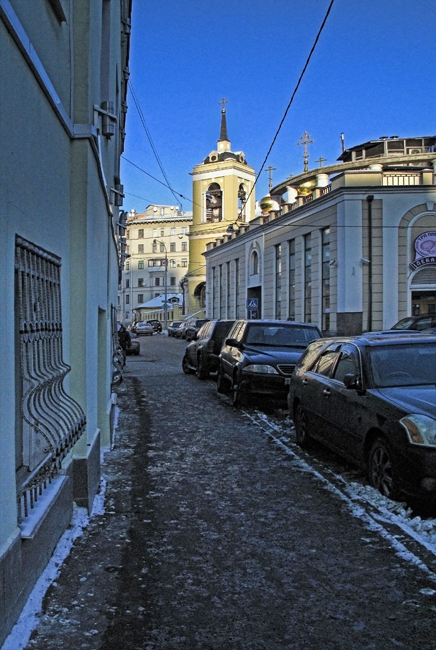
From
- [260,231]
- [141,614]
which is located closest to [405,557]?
[141,614]

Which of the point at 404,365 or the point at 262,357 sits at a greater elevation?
the point at 404,365

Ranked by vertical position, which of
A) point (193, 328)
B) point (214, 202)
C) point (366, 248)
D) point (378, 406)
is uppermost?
point (214, 202)

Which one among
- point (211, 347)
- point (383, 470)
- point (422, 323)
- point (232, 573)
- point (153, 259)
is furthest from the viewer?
point (153, 259)

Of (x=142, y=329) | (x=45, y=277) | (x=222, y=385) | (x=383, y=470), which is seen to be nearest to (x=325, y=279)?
(x=222, y=385)

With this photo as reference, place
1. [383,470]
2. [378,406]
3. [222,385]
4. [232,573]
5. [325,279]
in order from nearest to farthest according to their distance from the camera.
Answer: [232,573]
[383,470]
[378,406]
[222,385]
[325,279]

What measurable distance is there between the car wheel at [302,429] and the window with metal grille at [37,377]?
4.20 metres

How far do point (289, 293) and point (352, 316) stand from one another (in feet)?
26.5

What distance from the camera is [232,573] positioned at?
4125 millimetres

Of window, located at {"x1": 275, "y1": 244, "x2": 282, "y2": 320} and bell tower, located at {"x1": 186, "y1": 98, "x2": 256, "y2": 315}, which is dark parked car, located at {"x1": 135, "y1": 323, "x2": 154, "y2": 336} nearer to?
bell tower, located at {"x1": 186, "y1": 98, "x2": 256, "y2": 315}

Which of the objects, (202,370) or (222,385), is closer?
(222,385)

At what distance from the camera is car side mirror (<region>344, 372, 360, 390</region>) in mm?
6426

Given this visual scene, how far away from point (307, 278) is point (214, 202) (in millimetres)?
28846

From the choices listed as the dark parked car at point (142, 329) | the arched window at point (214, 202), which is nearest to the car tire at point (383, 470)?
the dark parked car at point (142, 329)

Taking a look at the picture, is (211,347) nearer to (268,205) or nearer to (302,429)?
(302,429)
